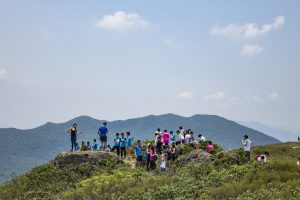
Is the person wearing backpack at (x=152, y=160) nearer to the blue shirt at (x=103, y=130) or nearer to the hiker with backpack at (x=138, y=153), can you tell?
the hiker with backpack at (x=138, y=153)

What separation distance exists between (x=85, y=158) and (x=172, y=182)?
10.8 metres

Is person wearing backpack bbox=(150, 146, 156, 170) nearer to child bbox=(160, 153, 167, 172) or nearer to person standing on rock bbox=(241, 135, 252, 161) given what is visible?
child bbox=(160, 153, 167, 172)

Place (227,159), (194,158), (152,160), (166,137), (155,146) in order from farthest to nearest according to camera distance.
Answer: (166,137) < (155,146) < (152,160) < (194,158) < (227,159)

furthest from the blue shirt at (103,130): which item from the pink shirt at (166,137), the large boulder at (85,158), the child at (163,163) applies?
the child at (163,163)

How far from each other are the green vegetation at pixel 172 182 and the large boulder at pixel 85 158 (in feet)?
2.63

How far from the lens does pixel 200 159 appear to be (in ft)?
96.1

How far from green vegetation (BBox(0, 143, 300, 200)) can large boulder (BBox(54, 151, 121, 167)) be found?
80cm

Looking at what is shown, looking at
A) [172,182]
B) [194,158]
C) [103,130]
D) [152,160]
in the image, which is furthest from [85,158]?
[172,182]

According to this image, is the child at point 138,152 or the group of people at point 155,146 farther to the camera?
the child at point 138,152

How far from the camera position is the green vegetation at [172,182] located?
2036 centimetres

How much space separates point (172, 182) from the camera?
24234 mm

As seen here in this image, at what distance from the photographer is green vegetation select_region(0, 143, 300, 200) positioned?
20.4 metres

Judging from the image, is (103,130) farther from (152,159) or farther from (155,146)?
(152,159)

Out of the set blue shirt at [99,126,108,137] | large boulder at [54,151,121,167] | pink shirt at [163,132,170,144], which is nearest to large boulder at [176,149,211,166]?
pink shirt at [163,132,170,144]
